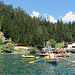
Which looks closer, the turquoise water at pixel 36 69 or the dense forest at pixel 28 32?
the turquoise water at pixel 36 69

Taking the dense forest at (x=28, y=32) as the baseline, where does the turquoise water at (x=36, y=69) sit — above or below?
below

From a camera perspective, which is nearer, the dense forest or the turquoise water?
the turquoise water

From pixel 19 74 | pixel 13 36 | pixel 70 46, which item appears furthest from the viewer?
pixel 70 46

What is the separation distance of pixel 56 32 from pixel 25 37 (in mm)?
37558

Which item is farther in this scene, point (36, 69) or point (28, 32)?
point (28, 32)

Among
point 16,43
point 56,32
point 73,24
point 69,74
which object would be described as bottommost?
point 69,74

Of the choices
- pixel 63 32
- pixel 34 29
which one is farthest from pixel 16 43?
pixel 63 32

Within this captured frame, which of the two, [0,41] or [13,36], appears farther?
[13,36]

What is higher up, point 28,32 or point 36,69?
point 28,32

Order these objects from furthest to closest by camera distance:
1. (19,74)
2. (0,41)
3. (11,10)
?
(11,10) < (0,41) < (19,74)

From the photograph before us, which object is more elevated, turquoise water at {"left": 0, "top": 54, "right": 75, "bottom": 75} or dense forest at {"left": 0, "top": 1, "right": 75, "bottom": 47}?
dense forest at {"left": 0, "top": 1, "right": 75, "bottom": 47}

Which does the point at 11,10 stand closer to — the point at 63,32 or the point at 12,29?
the point at 12,29

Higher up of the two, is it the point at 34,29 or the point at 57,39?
the point at 34,29

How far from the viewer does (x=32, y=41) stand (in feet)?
414
